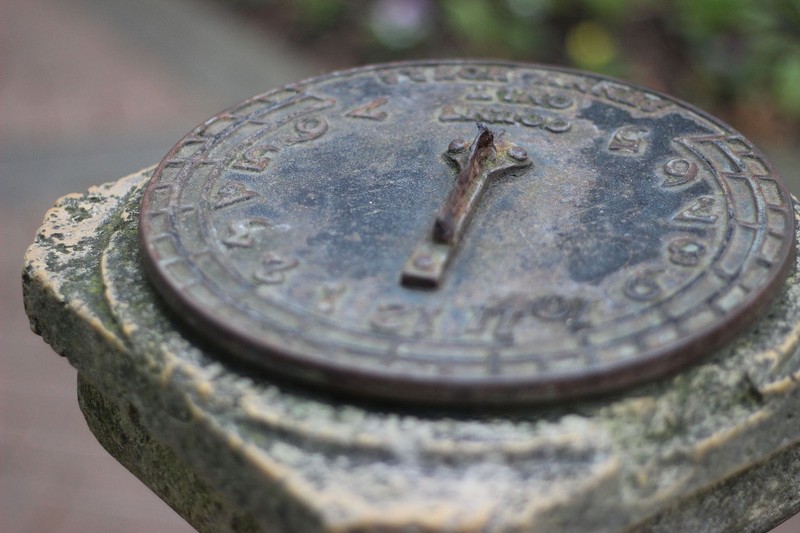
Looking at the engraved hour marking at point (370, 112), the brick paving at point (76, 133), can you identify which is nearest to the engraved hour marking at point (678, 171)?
the engraved hour marking at point (370, 112)

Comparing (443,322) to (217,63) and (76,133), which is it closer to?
(76,133)

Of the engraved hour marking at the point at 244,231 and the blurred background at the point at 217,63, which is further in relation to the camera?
the blurred background at the point at 217,63

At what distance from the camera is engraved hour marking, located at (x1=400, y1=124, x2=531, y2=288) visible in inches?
47.2

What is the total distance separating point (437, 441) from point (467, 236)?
349 millimetres

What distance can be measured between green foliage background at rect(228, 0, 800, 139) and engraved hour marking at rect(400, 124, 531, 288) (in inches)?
70.7

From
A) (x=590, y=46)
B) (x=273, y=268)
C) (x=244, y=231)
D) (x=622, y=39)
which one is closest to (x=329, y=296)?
(x=273, y=268)

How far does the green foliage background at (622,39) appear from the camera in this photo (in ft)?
9.99

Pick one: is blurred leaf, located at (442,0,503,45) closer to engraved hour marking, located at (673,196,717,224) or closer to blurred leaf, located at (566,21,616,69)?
blurred leaf, located at (566,21,616,69)

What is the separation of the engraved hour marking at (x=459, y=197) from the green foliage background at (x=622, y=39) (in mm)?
1796

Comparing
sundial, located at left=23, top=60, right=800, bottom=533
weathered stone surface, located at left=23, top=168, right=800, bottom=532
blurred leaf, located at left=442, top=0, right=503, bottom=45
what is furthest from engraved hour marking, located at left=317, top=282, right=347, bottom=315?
blurred leaf, located at left=442, top=0, right=503, bottom=45

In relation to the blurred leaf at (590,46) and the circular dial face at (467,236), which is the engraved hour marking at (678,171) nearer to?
the circular dial face at (467,236)

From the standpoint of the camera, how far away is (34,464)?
2242 millimetres

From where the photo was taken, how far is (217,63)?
3609 mm

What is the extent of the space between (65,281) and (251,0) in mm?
2861
